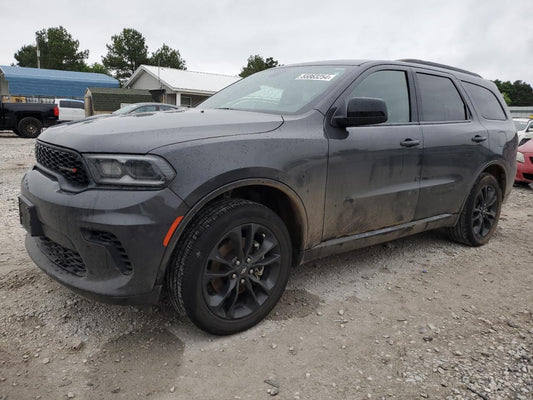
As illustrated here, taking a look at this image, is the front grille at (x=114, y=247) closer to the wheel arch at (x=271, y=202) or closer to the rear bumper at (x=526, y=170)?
the wheel arch at (x=271, y=202)

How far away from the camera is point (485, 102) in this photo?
4312mm

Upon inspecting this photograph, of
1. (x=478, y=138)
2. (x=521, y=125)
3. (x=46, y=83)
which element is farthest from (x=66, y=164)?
(x=46, y=83)

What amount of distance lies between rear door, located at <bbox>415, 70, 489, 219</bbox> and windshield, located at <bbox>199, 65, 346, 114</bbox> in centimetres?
97

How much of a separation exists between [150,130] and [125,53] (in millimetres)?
56480

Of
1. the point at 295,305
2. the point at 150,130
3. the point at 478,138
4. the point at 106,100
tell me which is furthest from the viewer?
the point at 106,100

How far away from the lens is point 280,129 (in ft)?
8.34

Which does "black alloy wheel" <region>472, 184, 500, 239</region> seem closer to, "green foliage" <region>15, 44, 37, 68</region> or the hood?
the hood

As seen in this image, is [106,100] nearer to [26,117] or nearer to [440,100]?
[26,117]

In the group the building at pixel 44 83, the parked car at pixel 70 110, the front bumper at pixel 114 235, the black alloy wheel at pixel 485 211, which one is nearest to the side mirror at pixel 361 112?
the front bumper at pixel 114 235

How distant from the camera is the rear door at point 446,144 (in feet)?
11.4

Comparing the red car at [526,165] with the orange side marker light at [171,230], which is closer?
the orange side marker light at [171,230]

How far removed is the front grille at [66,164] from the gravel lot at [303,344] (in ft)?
3.09

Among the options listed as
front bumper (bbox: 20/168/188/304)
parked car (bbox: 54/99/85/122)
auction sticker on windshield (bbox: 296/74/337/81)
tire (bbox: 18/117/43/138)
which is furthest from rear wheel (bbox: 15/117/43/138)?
front bumper (bbox: 20/168/188/304)

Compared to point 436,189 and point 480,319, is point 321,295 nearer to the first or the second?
point 480,319
